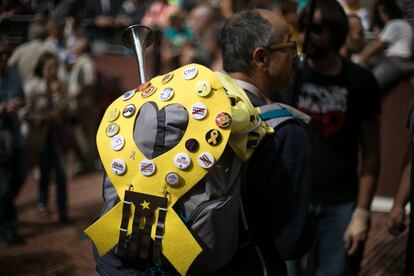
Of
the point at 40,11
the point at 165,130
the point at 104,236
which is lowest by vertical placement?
the point at 40,11

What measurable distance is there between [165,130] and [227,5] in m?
4.33

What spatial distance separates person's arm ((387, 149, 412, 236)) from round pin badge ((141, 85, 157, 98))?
58.1 inches

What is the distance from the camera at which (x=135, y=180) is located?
2.14m

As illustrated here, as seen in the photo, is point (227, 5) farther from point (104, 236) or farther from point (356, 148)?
point (104, 236)

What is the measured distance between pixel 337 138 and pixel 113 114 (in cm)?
164

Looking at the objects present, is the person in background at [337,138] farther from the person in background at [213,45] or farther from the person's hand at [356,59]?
the person's hand at [356,59]

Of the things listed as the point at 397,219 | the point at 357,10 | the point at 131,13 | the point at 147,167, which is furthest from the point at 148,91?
the point at 131,13

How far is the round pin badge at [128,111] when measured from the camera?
2.19 meters

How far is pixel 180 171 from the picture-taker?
82.4 inches

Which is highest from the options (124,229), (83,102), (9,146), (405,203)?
(124,229)

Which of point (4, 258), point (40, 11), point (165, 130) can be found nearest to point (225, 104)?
point (165, 130)

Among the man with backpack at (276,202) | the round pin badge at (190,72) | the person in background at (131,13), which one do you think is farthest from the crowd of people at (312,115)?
the person in background at (131,13)

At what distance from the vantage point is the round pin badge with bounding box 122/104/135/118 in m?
2.19

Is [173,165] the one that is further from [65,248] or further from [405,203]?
[65,248]
